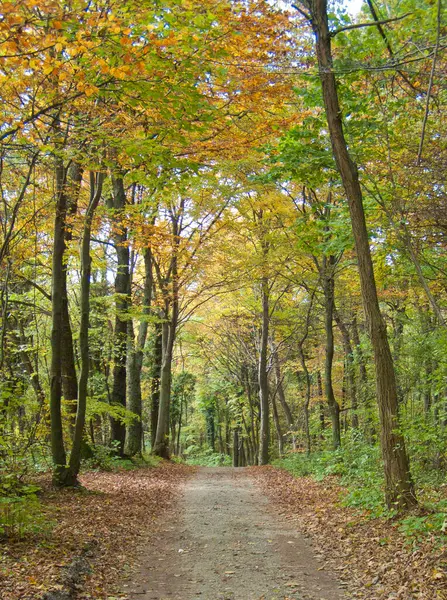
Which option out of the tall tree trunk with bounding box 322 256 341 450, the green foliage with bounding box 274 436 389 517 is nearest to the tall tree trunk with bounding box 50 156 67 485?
the green foliage with bounding box 274 436 389 517

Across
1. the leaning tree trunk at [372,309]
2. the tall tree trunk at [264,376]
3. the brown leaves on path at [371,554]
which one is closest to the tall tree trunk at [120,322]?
the tall tree trunk at [264,376]

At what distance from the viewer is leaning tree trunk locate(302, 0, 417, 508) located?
22.8 ft

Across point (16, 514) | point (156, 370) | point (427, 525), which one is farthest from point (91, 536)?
point (156, 370)

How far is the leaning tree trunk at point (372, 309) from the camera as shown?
6.96 meters

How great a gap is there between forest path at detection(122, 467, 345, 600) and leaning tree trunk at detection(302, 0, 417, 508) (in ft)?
5.42

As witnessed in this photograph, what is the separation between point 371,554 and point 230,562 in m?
1.74

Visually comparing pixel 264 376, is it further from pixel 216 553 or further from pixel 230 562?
pixel 230 562

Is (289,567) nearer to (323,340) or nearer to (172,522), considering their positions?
(172,522)

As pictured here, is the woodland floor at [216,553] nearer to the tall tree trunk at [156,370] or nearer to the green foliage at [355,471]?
the green foliage at [355,471]

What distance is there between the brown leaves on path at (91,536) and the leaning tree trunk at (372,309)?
3.86 m

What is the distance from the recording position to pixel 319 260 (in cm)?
1630

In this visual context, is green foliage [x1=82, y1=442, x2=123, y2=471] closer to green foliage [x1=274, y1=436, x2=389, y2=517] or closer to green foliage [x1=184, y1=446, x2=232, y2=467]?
green foliage [x1=274, y1=436, x2=389, y2=517]

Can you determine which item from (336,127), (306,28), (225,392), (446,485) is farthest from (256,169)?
(225,392)

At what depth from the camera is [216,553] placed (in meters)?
6.39
